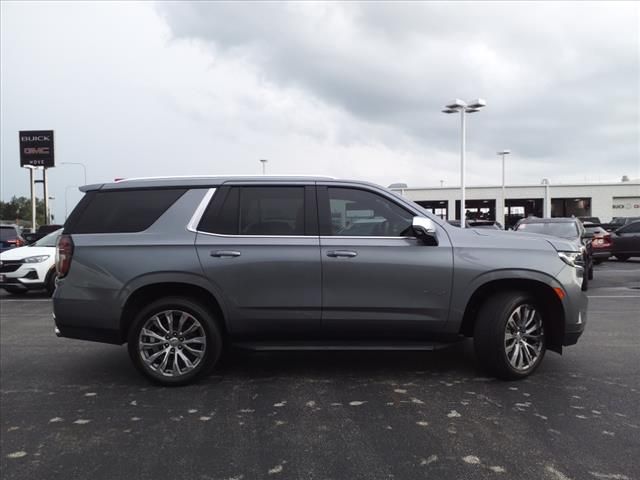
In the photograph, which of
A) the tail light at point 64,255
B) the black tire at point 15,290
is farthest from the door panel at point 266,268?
the black tire at point 15,290

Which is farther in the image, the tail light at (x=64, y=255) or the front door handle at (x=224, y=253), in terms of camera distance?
the tail light at (x=64, y=255)

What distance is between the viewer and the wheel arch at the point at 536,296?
468 centimetres

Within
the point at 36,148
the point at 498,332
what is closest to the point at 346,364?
the point at 498,332

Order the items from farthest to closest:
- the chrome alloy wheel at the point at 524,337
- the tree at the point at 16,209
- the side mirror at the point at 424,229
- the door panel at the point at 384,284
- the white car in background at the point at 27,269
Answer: the tree at the point at 16,209 → the white car in background at the point at 27,269 → the chrome alloy wheel at the point at 524,337 → the door panel at the point at 384,284 → the side mirror at the point at 424,229

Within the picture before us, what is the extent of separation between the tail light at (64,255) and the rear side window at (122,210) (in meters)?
0.11

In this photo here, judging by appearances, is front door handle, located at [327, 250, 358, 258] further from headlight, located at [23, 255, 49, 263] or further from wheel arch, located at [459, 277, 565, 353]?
headlight, located at [23, 255, 49, 263]

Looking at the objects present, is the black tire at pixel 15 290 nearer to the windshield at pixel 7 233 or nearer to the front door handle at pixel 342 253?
the windshield at pixel 7 233

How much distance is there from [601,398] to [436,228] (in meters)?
2.00

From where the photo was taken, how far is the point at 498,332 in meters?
4.54

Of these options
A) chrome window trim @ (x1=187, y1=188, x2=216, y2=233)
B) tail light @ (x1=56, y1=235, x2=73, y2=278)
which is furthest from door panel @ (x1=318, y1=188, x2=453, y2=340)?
tail light @ (x1=56, y1=235, x2=73, y2=278)

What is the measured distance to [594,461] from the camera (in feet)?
10.4

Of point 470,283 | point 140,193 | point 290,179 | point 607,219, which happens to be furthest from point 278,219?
point 607,219

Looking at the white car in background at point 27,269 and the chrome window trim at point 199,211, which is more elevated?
the chrome window trim at point 199,211

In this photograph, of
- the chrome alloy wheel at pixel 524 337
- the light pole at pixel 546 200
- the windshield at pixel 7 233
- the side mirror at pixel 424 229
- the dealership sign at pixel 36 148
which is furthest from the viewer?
the light pole at pixel 546 200
